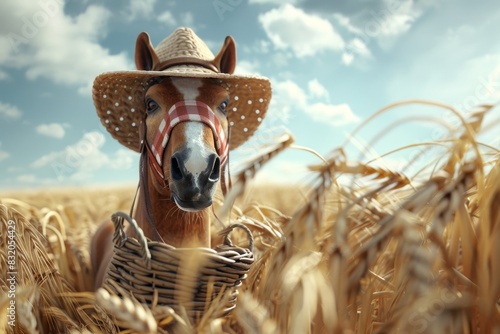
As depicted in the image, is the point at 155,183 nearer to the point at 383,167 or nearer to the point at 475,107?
the point at 383,167

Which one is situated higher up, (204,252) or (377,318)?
(204,252)

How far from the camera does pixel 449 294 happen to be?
0.77 meters

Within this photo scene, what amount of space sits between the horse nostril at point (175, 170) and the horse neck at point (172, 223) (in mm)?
258

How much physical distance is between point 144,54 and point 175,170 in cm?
73

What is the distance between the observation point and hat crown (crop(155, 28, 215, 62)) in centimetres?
209

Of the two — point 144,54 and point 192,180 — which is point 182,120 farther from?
point 144,54

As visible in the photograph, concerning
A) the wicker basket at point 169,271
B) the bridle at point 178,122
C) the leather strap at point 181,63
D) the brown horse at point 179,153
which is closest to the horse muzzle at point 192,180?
the brown horse at point 179,153

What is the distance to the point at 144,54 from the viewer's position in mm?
2143

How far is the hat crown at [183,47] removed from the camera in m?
2.09

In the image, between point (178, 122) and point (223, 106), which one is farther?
point (223, 106)

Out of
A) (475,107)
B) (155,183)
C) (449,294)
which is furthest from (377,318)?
(155,183)

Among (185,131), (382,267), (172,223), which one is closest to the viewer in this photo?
(382,267)

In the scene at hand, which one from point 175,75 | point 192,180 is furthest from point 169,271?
point 175,75

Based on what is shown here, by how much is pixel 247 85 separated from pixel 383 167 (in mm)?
1434
